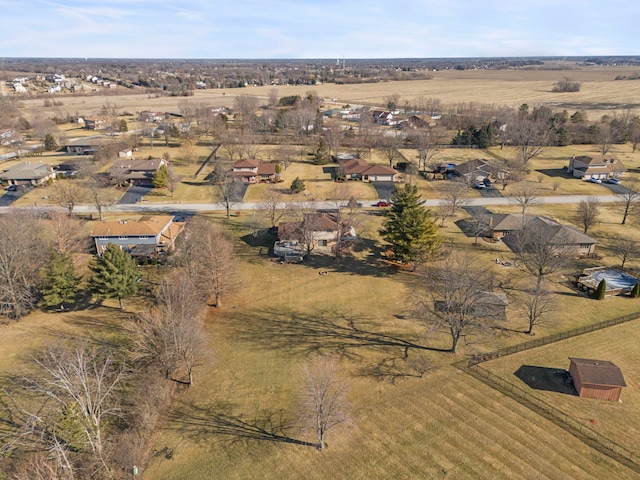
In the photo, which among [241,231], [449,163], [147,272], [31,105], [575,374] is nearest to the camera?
[575,374]

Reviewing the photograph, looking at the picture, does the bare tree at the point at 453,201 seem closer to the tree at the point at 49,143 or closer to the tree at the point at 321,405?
the tree at the point at 321,405

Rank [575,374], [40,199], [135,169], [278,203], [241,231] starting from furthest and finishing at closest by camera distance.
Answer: [135,169] → [40,199] → [278,203] → [241,231] → [575,374]

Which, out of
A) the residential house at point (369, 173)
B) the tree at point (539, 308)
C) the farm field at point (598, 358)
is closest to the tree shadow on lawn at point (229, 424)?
the farm field at point (598, 358)

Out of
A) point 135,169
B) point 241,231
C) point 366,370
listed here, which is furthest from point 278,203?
point 366,370

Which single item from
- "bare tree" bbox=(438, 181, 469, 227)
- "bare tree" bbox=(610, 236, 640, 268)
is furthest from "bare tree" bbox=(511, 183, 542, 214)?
"bare tree" bbox=(610, 236, 640, 268)

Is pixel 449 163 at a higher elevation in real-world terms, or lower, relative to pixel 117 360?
higher

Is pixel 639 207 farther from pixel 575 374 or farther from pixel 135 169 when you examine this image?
pixel 135 169

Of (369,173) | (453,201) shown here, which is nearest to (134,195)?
(369,173)
